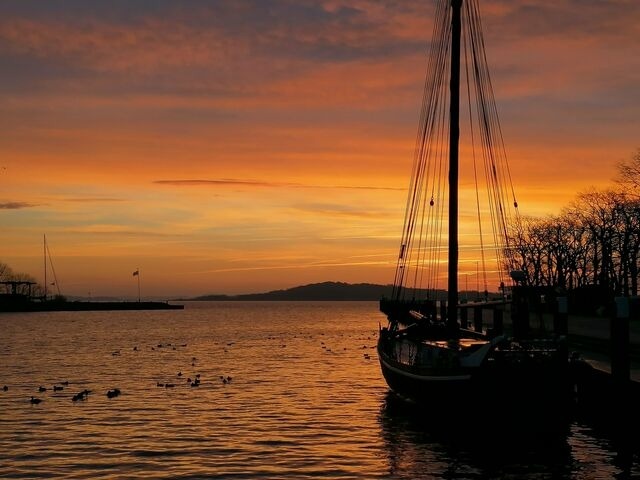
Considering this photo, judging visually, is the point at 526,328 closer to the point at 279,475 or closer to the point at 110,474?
the point at 279,475

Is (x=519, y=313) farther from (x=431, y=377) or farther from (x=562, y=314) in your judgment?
(x=431, y=377)

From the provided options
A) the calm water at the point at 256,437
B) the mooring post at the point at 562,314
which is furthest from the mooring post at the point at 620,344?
the mooring post at the point at 562,314

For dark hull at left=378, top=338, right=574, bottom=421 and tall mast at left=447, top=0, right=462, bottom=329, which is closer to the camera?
dark hull at left=378, top=338, right=574, bottom=421

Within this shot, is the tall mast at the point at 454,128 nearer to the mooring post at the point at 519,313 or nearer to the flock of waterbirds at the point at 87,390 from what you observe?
the mooring post at the point at 519,313

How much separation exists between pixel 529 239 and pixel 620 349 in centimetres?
10963

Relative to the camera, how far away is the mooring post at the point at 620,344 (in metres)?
27.6

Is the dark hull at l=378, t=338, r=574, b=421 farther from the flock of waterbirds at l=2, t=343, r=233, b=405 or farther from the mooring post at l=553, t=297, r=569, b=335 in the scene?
the flock of waterbirds at l=2, t=343, r=233, b=405

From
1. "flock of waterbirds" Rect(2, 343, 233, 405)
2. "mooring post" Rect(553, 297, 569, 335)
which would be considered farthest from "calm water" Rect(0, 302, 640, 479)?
"mooring post" Rect(553, 297, 569, 335)

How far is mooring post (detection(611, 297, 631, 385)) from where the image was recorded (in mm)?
27609

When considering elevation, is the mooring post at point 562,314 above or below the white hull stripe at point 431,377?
above

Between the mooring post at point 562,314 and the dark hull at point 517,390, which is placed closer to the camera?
the dark hull at point 517,390

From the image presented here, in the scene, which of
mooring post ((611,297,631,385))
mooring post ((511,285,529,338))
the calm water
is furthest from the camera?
mooring post ((511,285,529,338))

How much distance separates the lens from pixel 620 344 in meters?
27.8

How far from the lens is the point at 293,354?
72.6 m
